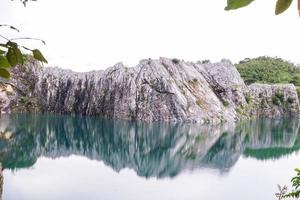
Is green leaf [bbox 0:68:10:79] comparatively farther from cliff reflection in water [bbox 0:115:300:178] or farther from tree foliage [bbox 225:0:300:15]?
cliff reflection in water [bbox 0:115:300:178]

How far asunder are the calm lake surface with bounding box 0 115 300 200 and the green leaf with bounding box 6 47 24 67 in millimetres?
29360

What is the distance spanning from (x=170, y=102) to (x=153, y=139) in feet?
96.2

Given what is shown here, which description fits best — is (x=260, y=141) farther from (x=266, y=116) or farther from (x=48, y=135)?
(x=266, y=116)

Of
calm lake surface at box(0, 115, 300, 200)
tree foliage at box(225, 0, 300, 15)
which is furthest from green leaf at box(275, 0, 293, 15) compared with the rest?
calm lake surface at box(0, 115, 300, 200)

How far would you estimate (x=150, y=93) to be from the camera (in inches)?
3625

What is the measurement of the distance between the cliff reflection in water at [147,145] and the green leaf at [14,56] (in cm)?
3979

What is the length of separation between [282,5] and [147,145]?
56.7 metres

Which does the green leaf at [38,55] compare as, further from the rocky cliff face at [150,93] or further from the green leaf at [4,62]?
the rocky cliff face at [150,93]

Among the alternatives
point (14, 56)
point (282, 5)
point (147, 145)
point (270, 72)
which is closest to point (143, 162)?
point (147, 145)

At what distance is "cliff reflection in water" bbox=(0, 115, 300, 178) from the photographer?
45559 mm

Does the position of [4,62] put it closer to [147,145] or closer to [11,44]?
[11,44]

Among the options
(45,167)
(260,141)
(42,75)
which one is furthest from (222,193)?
(42,75)

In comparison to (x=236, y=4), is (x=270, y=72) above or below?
above

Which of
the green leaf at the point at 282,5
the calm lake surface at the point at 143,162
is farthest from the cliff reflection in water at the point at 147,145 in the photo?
the green leaf at the point at 282,5
